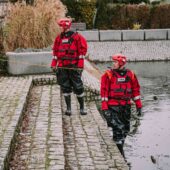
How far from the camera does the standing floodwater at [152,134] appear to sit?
28.0ft

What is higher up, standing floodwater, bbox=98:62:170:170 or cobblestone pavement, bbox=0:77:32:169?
cobblestone pavement, bbox=0:77:32:169

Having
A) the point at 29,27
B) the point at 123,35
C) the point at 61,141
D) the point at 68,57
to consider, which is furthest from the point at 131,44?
the point at 61,141

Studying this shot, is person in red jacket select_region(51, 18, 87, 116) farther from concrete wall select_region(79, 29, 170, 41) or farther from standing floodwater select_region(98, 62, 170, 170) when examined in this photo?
concrete wall select_region(79, 29, 170, 41)

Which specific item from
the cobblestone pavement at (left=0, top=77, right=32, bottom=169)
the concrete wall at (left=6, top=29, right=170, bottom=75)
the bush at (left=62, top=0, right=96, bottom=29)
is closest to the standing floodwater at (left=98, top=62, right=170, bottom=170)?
the cobblestone pavement at (left=0, top=77, right=32, bottom=169)

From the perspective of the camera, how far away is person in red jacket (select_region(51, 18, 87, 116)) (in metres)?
10.1

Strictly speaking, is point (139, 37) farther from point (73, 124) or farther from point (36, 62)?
point (73, 124)

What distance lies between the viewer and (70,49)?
1017 cm

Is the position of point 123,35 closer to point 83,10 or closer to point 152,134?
point 83,10

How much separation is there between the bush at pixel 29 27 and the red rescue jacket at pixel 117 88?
7267 millimetres

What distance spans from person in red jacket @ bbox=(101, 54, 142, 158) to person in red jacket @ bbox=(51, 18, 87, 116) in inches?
73.8

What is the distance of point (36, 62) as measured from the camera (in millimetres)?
14742

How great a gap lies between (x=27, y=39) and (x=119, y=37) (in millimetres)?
11360

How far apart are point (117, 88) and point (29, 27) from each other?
7.43 m

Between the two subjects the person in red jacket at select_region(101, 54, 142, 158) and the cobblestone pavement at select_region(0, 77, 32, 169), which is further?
the person in red jacket at select_region(101, 54, 142, 158)
